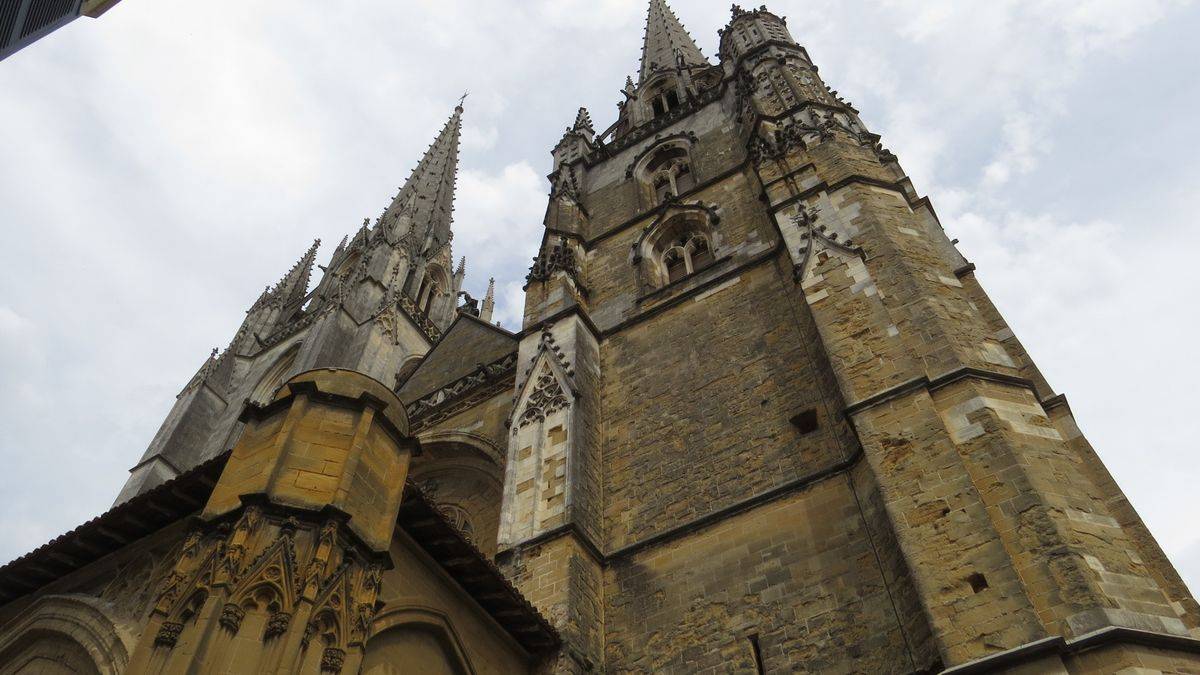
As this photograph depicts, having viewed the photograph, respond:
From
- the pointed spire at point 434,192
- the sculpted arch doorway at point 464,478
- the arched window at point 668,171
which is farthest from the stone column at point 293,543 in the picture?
the pointed spire at point 434,192

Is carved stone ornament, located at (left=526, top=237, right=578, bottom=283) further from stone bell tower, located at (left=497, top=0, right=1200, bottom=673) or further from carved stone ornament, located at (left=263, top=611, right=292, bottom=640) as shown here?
carved stone ornament, located at (left=263, top=611, right=292, bottom=640)

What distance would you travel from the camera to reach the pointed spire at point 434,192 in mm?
38281

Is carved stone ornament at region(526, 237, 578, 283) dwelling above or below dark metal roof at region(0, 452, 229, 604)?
above

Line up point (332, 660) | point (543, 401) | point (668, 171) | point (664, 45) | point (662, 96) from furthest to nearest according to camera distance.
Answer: point (664, 45) → point (662, 96) → point (668, 171) → point (543, 401) → point (332, 660)

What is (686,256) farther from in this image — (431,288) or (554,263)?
(431,288)

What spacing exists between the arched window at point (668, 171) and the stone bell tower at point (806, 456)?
202 cm

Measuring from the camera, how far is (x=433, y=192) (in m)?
41.4

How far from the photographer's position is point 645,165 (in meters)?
19.2

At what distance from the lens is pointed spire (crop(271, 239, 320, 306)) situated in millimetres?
37656

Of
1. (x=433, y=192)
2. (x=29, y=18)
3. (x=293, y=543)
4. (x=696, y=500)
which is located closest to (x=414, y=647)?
(x=293, y=543)

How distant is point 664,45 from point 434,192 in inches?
642

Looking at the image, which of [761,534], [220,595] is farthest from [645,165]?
[220,595]

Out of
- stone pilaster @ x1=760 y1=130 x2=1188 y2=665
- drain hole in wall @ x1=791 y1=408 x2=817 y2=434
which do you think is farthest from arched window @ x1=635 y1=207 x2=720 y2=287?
drain hole in wall @ x1=791 y1=408 x2=817 y2=434

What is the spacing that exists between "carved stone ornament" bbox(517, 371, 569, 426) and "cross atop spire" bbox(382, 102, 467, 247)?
82.1ft
